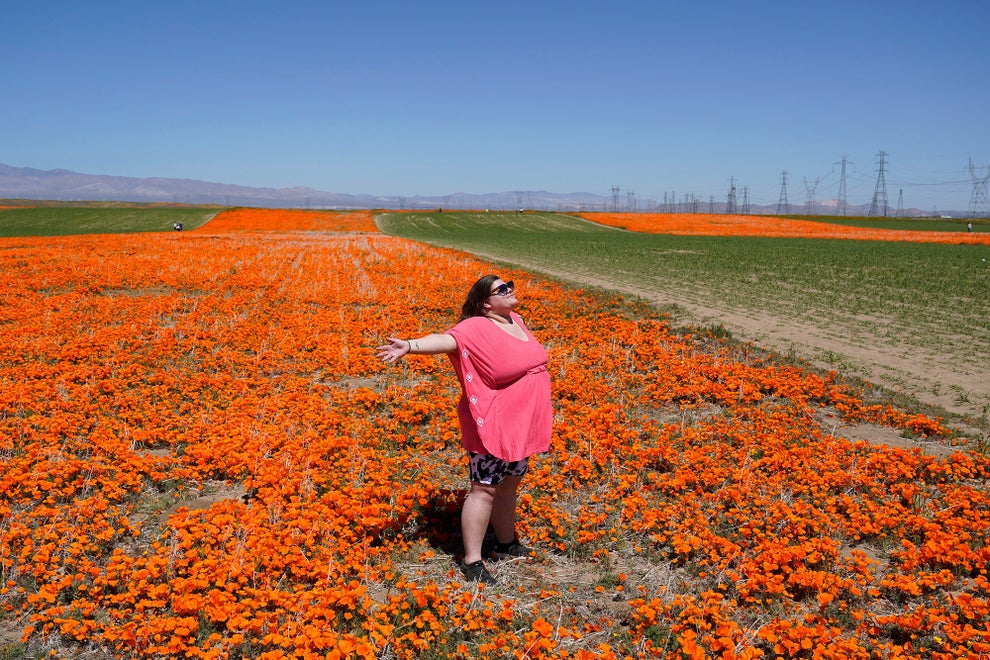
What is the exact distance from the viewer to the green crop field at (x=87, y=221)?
232 ft

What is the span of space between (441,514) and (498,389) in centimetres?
208

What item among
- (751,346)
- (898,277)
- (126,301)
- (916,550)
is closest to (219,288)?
(126,301)

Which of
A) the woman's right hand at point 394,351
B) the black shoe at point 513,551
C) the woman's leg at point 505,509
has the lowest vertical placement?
the black shoe at point 513,551

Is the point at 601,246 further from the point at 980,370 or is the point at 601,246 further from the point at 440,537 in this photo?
the point at 440,537

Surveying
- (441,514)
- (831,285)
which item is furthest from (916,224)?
(441,514)

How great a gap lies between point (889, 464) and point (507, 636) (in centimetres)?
554

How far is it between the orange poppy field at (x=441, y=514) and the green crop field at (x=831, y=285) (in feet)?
16.2

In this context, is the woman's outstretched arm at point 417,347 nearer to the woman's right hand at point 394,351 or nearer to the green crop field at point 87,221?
the woman's right hand at point 394,351

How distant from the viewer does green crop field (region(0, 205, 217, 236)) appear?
70.6 metres

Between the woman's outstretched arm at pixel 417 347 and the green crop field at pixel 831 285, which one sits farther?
the green crop field at pixel 831 285

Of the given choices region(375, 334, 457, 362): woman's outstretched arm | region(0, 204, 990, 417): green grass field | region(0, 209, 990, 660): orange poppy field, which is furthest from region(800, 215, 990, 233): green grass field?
region(375, 334, 457, 362): woman's outstretched arm

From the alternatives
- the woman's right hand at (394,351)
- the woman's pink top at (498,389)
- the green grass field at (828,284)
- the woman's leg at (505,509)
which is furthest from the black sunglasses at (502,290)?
the green grass field at (828,284)

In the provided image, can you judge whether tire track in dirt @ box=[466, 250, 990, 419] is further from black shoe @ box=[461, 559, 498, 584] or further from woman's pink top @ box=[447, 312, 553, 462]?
black shoe @ box=[461, 559, 498, 584]

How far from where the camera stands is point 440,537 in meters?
5.90
